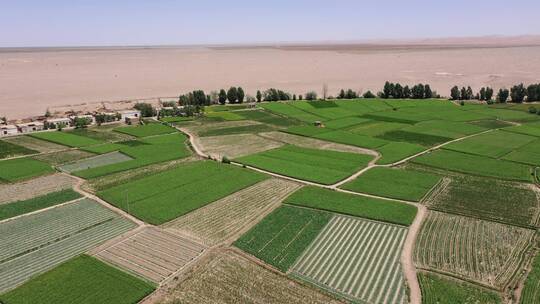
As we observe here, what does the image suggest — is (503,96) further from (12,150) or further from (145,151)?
(12,150)

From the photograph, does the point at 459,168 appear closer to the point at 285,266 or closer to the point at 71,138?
the point at 285,266

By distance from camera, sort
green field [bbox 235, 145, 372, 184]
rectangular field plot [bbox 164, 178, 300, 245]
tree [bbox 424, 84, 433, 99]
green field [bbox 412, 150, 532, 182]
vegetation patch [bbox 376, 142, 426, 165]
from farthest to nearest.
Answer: tree [bbox 424, 84, 433, 99]
vegetation patch [bbox 376, 142, 426, 165]
green field [bbox 235, 145, 372, 184]
green field [bbox 412, 150, 532, 182]
rectangular field plot [bbox 164, 178, 300, 245]

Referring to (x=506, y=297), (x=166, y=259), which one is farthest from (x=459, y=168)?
(x=166, y=259)

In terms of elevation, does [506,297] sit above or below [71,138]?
below

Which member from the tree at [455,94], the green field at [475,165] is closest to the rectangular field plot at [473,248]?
the green field at [475,165]

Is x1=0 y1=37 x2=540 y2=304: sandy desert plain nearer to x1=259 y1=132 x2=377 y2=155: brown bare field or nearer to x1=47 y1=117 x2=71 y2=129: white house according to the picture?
x1=259 y1=132 x2=377 y2=155: brown bare field

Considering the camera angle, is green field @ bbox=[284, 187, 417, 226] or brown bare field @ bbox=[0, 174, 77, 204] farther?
brown bare field @ bbox=[0, 174, 77, 204]

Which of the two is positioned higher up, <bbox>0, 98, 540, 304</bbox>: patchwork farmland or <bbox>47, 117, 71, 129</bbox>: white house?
<bbox>47, 117, 71, 129</bbox>: white house

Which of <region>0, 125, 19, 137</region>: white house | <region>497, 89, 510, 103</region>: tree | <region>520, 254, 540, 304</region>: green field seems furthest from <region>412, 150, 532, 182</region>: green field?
<region>0, 125, 19, 137</region>: white house
